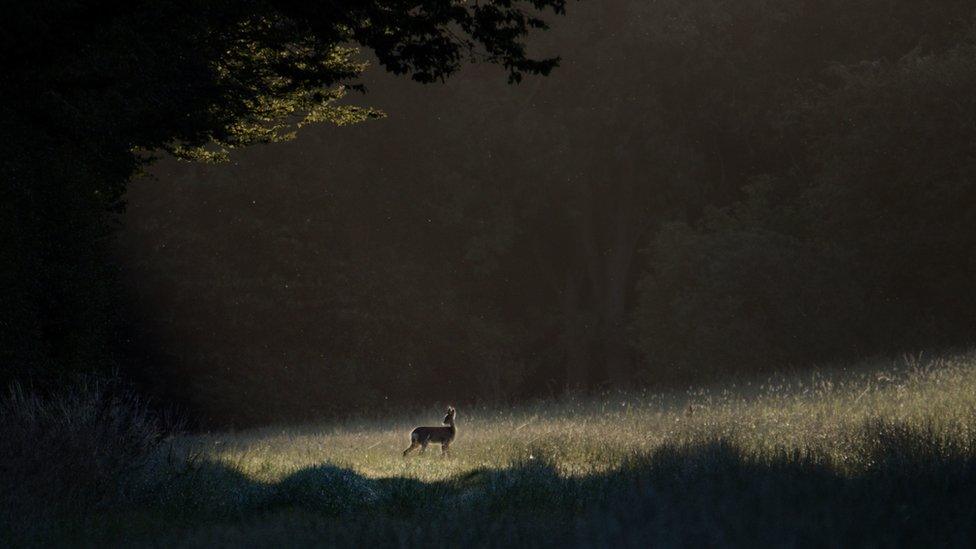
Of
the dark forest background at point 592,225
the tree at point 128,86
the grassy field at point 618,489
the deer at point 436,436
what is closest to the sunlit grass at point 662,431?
the grassy field at point 618,489

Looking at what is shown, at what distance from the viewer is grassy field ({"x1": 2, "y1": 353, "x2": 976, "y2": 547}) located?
873cm

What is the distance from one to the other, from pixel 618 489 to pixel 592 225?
3141cm

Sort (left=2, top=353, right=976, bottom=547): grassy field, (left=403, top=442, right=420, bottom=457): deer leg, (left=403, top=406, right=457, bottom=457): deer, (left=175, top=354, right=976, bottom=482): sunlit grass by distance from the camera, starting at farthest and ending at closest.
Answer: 1. (left=403, top=442, right=420, bottom=457): deer leg
2. (left=403, top=406, right=457, bottom=457): deer
3. (left=175, top=354, right=976, bottom=482): sunlit grass
4. (left=2, top=353, right=976, bottom=547): grassy field

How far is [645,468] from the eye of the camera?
12.7 meters

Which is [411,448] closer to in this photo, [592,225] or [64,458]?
[64,458]

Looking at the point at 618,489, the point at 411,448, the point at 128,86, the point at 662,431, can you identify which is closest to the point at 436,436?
the point at 411,448

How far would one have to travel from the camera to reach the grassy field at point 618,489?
873cm

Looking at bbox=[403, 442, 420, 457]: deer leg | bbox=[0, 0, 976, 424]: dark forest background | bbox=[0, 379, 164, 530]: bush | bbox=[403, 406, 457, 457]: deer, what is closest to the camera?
bbox=[0, 379, 164, 530]: bush

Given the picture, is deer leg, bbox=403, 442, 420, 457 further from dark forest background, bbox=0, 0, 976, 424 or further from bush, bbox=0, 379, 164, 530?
dark forest background, bbox=0, 0, 976, 424

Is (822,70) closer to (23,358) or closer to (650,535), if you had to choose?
(23,358)

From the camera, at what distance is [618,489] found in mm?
11406

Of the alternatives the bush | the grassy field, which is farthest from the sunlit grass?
the bush

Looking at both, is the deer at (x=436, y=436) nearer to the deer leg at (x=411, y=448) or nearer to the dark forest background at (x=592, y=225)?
the deer leg at (x=411, y=448)

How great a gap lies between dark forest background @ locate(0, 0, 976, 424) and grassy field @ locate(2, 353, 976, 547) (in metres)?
12.7
